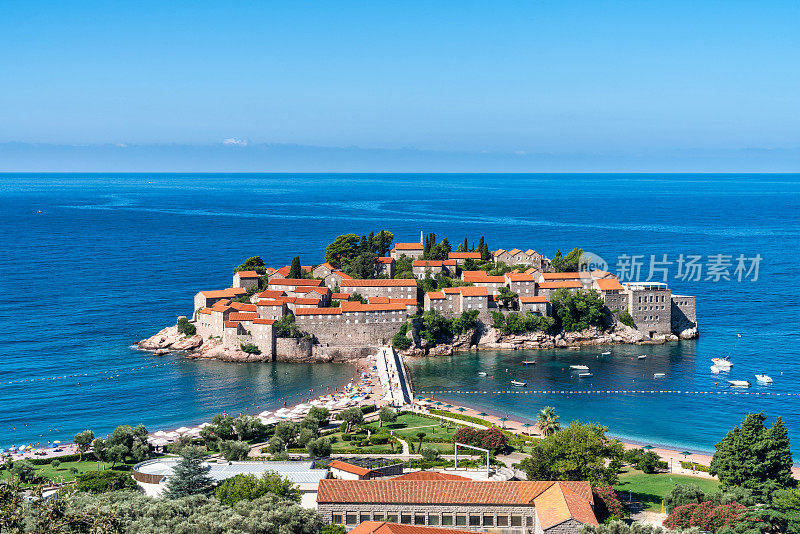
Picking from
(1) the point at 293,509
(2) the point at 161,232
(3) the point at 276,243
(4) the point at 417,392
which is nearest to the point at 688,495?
(1) the point at 293,509

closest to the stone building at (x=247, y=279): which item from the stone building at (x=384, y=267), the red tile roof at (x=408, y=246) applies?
the stone building at (x=384, y=267)

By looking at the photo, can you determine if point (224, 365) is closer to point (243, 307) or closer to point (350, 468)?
point (243, 307)

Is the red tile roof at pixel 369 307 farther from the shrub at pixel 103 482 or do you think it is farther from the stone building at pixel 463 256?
the shrub at pixel 103 482

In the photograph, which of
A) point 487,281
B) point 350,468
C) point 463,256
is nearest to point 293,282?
point 487,281

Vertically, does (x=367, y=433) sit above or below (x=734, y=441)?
below

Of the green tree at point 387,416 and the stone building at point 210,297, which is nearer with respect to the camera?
the green tree at point 387,416

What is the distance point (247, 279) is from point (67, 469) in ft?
143

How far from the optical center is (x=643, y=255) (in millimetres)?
141500

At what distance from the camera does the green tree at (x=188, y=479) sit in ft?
132

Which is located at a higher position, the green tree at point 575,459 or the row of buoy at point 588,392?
the green tree at point 575,459

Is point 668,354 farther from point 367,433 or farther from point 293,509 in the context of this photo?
point 293,509

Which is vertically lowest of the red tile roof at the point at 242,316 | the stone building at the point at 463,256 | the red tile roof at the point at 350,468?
the red tile roof at the point at 350,468

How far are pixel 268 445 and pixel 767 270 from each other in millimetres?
101231

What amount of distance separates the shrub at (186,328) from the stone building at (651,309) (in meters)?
47.2
